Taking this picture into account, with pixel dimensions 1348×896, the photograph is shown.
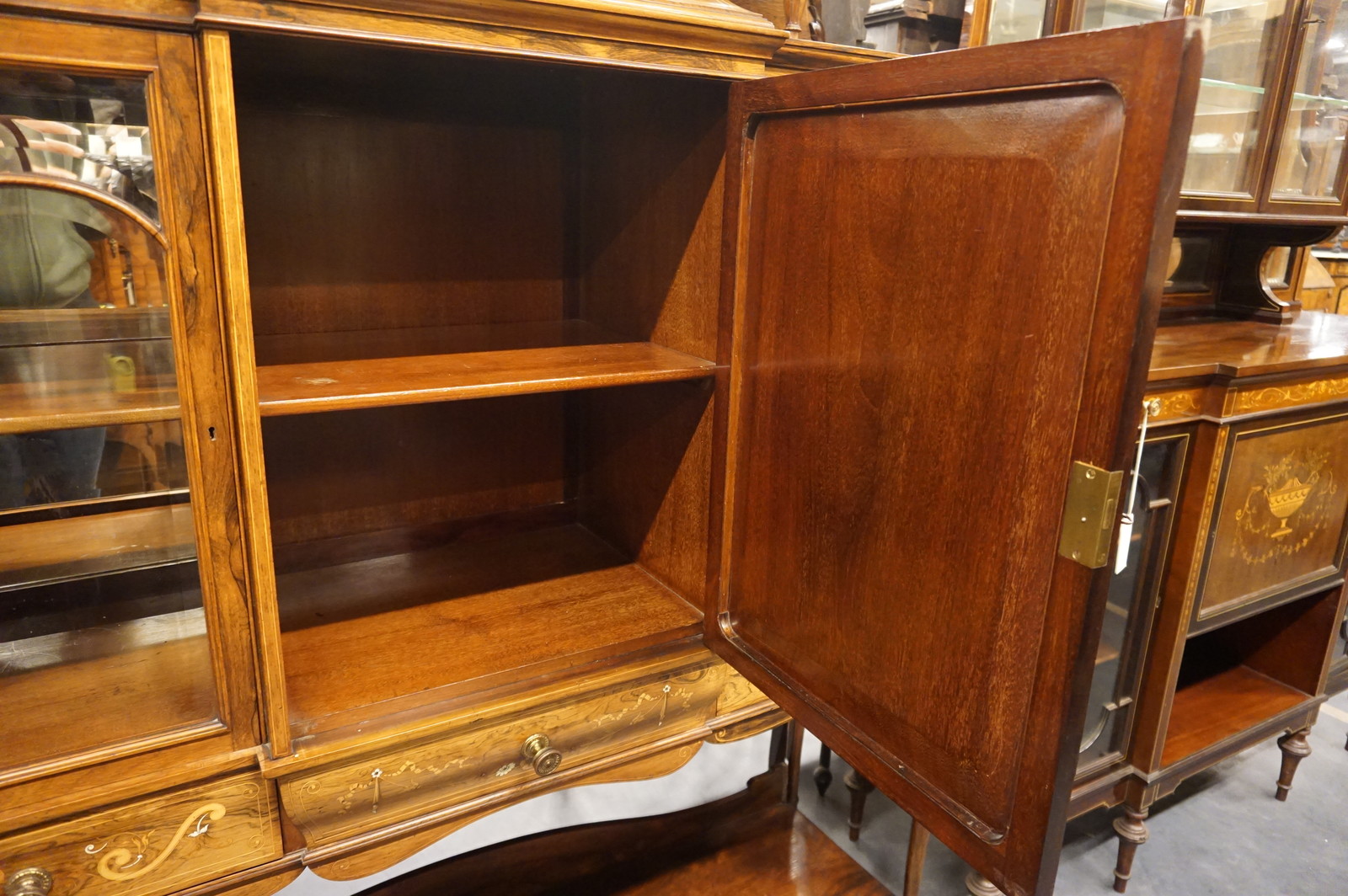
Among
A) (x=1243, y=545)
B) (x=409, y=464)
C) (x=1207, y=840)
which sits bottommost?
(x=1207, y=840)

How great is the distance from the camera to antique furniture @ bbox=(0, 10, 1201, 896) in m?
0.62

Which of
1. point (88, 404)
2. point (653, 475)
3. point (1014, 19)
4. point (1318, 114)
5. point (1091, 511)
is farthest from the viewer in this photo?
point (1318, 114)

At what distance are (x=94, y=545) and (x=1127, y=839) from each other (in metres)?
1.80

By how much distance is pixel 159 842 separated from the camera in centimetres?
81

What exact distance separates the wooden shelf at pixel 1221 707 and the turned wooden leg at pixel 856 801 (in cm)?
58

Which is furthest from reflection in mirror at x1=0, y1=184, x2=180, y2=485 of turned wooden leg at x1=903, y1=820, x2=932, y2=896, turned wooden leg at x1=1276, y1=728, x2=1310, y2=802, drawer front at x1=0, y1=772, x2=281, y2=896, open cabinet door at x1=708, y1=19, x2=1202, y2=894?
turned wooden leg at x1=1276, y1=728, x2=1310, y2=802

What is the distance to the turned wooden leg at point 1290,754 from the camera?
1922 mm

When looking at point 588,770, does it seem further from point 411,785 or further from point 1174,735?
point 1174,735

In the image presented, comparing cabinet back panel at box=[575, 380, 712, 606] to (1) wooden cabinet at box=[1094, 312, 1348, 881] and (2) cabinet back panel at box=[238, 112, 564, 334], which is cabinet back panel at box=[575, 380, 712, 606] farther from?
(1) wooden cabinet at box=[1094, 312, 1348, 881]

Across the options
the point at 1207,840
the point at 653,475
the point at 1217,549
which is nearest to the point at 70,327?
the point at 653,475

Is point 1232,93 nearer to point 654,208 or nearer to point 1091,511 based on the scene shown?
point 654,208

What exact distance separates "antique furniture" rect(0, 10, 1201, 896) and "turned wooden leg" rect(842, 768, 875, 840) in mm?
772

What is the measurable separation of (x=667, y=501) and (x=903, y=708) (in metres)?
0.50

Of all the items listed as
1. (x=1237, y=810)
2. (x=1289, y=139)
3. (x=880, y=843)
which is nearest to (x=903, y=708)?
(x=880, y=843)
